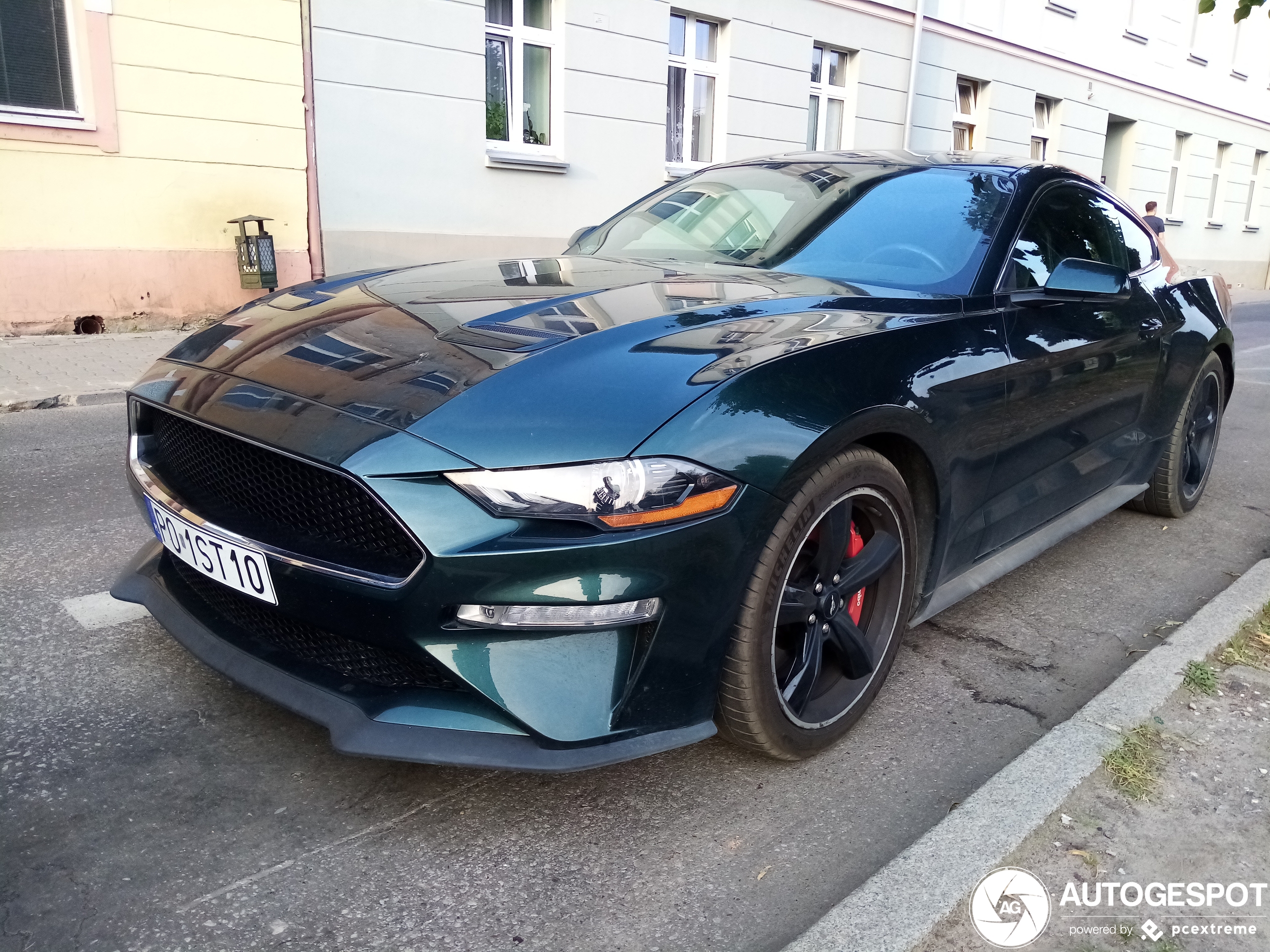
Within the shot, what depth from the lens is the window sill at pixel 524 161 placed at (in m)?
10.6

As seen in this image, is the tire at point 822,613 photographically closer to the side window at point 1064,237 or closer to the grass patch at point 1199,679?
the grass patch at point 1199,679

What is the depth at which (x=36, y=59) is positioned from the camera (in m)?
8.16

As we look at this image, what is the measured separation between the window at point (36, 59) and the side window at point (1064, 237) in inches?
313

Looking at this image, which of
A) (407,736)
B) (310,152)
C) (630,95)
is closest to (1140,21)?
(630,95)

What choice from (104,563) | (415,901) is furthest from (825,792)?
(104,563)

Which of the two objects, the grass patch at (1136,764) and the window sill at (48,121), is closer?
the grass patch at (1136,764)

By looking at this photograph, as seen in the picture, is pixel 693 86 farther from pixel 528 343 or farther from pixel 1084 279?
pixel 528 343

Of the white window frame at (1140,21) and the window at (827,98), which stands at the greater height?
the white window frame at (1140,21)

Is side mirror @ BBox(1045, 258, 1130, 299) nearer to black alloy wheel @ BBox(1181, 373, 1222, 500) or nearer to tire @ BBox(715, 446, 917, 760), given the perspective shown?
tire @ BBox(715, 446, 917, 760)

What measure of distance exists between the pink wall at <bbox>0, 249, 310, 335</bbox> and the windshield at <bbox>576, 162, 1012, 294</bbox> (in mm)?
5437

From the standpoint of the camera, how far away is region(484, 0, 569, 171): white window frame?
34.9 ft

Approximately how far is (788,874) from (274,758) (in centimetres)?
117

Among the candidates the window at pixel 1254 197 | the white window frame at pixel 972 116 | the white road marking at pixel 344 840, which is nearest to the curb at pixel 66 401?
the white road marking at pixel 344 840
